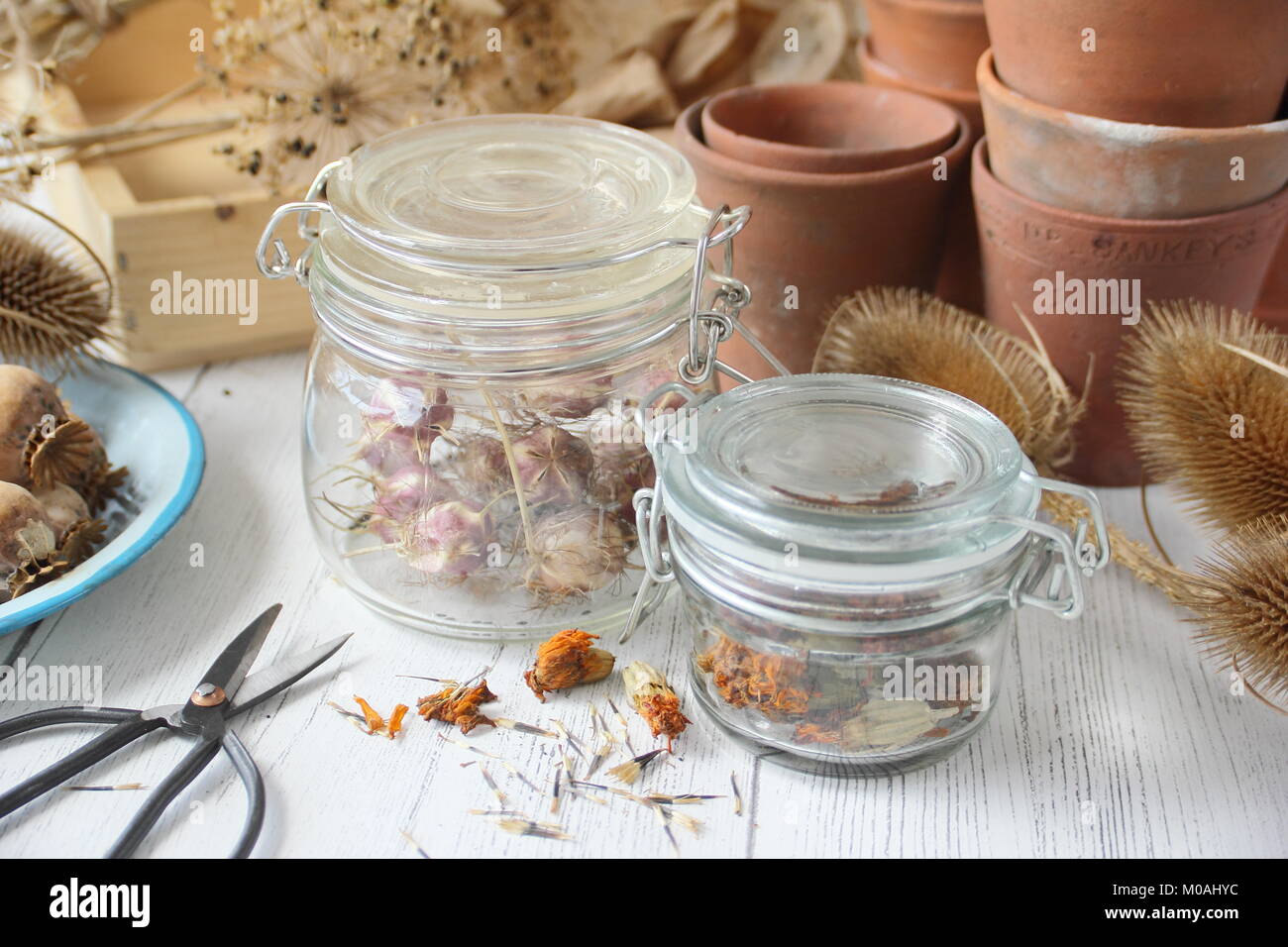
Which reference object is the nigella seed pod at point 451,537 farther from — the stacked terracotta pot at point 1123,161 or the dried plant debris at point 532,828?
the stacked terracotta pot at point 1123,161

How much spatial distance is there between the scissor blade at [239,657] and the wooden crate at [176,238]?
0.42m

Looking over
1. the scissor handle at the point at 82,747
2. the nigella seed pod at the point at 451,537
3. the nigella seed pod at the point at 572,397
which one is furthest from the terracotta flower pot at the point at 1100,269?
the scissor handle at the point at 82,747

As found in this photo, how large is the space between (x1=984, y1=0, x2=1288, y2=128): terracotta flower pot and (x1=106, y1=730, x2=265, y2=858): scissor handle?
27.8 inches

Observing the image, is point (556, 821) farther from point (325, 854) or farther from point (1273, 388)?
point (1273, 388)

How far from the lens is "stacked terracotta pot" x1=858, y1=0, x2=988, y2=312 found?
1013 millimetres

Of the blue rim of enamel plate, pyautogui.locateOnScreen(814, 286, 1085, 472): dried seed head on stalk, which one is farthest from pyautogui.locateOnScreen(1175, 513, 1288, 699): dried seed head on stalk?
the blue rim of enamel plate

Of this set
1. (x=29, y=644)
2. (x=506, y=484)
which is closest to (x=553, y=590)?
(x=506, y=484)

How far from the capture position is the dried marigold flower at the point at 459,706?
27.5 inches

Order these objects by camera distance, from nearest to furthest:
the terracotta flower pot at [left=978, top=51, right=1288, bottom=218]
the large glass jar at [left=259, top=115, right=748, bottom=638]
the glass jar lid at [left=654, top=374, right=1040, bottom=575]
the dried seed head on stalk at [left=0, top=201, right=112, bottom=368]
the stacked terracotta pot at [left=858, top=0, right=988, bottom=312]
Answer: the glass jar lid at [left=654, top=374, right=1040, bottom=575], the large glass jar at [left=259, top=115, right=748, bottom=638], the terracotta flower pot at [left=978, top=51, right=1288, bottom=218], the dried seed head on stalk at [left=0, top=201, right=112, bottom=368], the stacked terracotta pot at [left=858, top=0, right=988, bottom=312]

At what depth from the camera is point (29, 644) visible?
769mm

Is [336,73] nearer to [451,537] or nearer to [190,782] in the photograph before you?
[451,537]

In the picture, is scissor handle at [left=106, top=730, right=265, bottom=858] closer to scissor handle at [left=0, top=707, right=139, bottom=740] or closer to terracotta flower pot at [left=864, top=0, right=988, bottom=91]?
scissor handle at [left=0, top=707, right=139, bottom=740]

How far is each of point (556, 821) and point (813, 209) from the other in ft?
1.70
